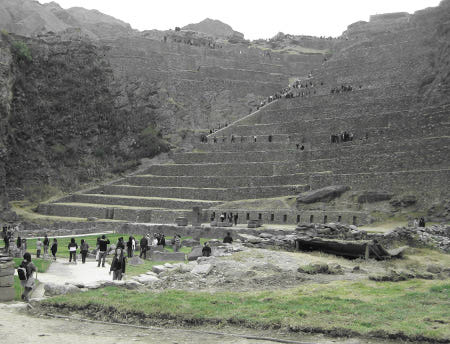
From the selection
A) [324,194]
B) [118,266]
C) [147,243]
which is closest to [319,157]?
[324,194]

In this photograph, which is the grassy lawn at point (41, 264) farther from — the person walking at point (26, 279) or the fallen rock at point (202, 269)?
the fallen rock at point (202, 269)

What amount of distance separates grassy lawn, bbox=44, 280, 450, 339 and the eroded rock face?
2376 cm

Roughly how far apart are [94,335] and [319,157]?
37.5 m

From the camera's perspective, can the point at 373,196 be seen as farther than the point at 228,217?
No

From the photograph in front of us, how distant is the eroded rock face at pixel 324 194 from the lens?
4041 centimetres

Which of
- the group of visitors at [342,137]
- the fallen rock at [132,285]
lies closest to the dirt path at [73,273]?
the fallen rock at [132,285]

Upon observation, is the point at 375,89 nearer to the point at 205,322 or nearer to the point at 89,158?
the point at 89,158

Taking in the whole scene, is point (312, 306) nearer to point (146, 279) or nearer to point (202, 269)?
point (202, 269)

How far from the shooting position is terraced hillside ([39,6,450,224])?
130 feet

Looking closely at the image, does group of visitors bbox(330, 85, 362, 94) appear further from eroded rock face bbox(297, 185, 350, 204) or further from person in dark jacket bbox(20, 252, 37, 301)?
person in dark jacket bbox(20, 252, 37, 301)

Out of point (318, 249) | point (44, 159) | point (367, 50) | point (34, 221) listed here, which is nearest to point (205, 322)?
point (318, 249)

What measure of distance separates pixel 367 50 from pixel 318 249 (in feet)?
173

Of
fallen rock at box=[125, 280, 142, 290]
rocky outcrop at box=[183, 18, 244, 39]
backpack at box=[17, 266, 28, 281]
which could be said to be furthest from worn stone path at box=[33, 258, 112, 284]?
rocky outcrop at box=[183, 18, 244, 39]

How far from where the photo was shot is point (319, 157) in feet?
155
